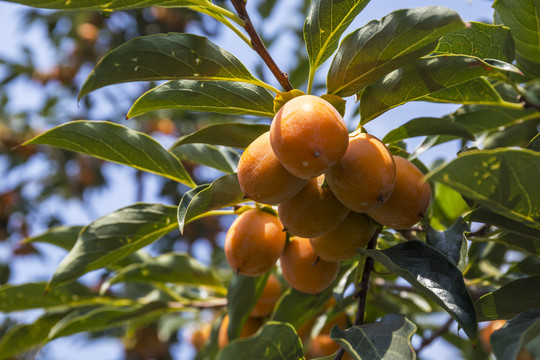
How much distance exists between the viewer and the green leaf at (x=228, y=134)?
97 cm

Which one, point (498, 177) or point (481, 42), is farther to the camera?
point (481, 42)

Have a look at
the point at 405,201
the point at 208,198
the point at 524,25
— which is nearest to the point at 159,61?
the point at 208,198

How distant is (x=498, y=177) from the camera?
68cm

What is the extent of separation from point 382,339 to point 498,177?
30cm

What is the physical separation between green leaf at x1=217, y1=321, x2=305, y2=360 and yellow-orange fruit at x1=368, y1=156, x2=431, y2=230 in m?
0.26

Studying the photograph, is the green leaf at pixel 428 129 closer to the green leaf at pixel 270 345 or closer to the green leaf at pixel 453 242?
the green leaf at pixel 453 242

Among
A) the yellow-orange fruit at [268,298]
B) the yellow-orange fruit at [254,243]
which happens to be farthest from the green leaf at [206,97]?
the yellow-orange fruit at [268,298]

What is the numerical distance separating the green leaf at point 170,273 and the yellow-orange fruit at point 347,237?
0.72 m

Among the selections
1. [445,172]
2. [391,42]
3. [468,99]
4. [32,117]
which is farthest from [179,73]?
[32,117]

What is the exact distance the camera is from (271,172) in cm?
84

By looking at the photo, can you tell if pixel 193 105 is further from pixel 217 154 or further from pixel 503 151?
pixel 503 151

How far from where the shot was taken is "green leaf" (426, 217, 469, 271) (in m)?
0.90

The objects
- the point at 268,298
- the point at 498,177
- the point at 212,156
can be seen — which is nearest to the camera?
the point at 498,177

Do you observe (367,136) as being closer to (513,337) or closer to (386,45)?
(386,45)
